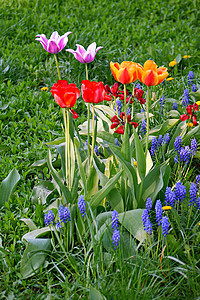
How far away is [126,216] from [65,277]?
17.2 inches

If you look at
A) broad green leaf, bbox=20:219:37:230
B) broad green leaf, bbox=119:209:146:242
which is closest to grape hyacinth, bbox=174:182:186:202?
broad green leaf, bbox=119:209:146:242

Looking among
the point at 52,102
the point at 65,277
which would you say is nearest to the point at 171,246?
the point at 65,277

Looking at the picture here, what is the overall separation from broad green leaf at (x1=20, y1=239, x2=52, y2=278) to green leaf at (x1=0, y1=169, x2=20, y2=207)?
1.70 feet

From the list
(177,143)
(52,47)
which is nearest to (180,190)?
(177,143)

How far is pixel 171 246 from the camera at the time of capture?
1.90 m

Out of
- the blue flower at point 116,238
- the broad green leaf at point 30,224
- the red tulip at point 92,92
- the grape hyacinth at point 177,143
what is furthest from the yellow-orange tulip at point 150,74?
the broad green leaf at point 30,224

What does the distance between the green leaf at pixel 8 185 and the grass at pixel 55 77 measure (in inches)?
2.3

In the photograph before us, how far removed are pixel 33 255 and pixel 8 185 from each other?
622 mm

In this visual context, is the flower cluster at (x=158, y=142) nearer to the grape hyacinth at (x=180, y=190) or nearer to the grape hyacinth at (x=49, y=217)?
the grape hyacinth at (x=180, y=190)

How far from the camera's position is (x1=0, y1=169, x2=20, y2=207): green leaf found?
2.36 metres

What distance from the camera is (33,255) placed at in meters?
1.90

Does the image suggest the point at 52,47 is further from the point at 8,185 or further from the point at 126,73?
the point at 8,185

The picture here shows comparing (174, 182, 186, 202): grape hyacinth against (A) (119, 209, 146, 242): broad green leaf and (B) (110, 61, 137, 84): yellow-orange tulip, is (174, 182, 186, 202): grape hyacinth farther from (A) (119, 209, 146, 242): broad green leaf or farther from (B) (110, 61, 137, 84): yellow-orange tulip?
(B) (110, 61, 137, 84): yellow-orange tulip

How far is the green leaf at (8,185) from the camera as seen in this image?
2.36m
